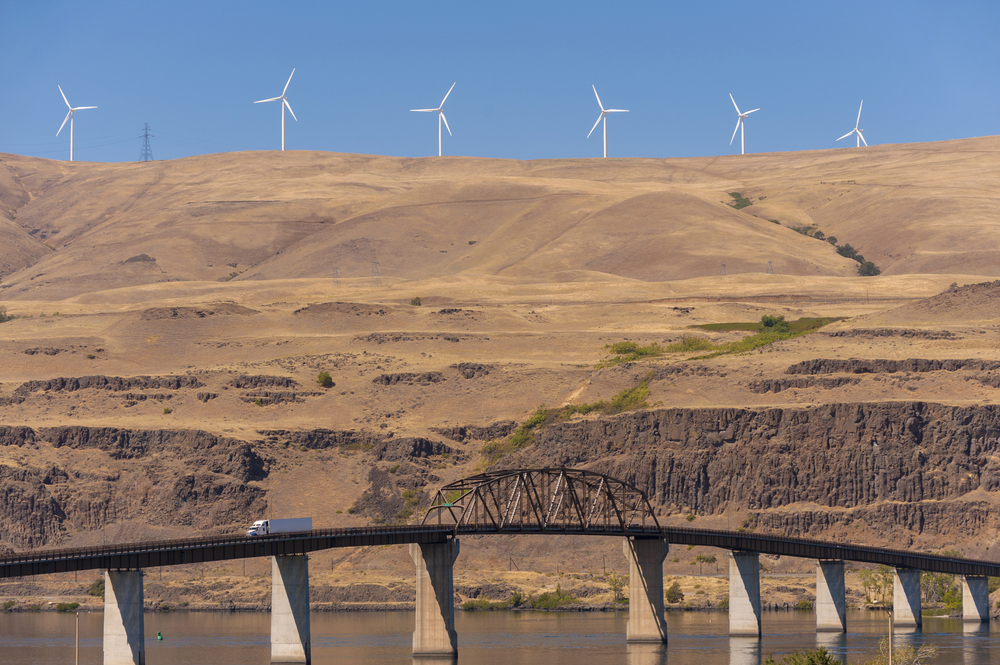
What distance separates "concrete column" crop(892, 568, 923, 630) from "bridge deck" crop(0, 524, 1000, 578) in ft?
6.34

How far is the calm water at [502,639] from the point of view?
116438 mm

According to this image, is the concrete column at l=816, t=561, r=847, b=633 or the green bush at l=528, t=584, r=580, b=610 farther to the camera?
the green bush at l=528, t=584, r=580, b=610

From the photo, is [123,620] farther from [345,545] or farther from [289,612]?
[345,545]

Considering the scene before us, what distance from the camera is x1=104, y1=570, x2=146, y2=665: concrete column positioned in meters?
97.1

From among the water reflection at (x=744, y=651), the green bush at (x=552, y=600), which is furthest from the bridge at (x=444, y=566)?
the green bush at (x=552, y=600)

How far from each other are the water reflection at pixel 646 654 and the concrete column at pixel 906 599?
2947 cm

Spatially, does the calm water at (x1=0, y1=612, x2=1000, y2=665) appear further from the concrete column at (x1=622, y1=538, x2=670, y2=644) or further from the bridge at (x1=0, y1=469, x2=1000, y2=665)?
the bridge at (x1=0, y1=469, x2=1000, y2=665)

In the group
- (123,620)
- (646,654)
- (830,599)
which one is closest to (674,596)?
(830,599)

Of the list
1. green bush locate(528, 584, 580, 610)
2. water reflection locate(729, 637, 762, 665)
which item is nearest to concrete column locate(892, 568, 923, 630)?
water reflection locate(729, 637, 762, 665)

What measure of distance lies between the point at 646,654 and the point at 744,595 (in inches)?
762

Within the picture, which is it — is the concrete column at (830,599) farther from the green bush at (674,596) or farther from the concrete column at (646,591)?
the green bush at (674,596)

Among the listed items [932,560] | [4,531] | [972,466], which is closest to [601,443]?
[972,466]

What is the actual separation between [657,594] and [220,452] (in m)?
84.4

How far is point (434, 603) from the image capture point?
120 meters
